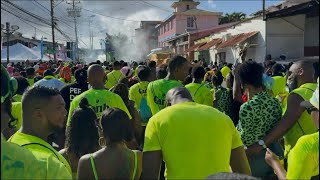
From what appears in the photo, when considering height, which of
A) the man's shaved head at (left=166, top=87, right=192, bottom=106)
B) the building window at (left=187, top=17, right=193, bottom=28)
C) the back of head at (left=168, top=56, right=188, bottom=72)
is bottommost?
the man's shaved head at (left=166, top=87, right=192, bottom=106)

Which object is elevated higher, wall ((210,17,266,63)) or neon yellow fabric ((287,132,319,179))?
wall ((210,17,266,63))

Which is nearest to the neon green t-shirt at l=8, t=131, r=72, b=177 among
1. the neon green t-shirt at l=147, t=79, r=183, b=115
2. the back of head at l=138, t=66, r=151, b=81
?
the neon green t-shirt at l=147, t=79, r=183, b=115

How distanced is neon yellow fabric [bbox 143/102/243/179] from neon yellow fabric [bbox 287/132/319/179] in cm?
65

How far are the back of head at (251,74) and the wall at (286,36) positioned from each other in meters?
22.7

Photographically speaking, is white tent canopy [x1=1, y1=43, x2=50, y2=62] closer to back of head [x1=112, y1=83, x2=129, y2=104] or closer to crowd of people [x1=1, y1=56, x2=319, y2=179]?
back of head [x1=112, y1=83, x2=129, y2=104]

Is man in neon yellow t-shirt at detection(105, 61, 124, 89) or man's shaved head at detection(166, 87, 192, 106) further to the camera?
man in neon yellow t-shirt at detection(105, 61, 124, 89)

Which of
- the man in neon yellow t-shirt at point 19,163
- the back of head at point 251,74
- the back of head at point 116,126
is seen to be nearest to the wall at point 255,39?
the back of head at point 251,74

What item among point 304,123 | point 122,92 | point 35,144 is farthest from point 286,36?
point 35,144

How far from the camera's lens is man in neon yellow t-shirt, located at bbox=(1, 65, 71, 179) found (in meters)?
1.87

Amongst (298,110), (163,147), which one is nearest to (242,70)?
(298,110)

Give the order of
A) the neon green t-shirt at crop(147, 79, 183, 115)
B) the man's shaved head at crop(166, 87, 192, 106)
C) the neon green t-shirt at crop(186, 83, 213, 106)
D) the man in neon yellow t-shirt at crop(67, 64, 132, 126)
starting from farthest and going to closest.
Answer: the neon green t-shirt at crop(186, 83, 213, 106) → the neon green t-shirt at crop(147, 79, 183, 115) → the man in neon yellow t-shirt at crop(67, 64, 132, 126) → the man's shaved head at crop(166, 87, 192, 106)

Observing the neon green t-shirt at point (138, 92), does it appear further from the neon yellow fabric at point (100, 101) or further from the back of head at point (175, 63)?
the neon yellow fabric at point (100, 101)

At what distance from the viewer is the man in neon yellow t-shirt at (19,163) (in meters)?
1.87

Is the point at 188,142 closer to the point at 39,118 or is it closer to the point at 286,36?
the point at 39,118
